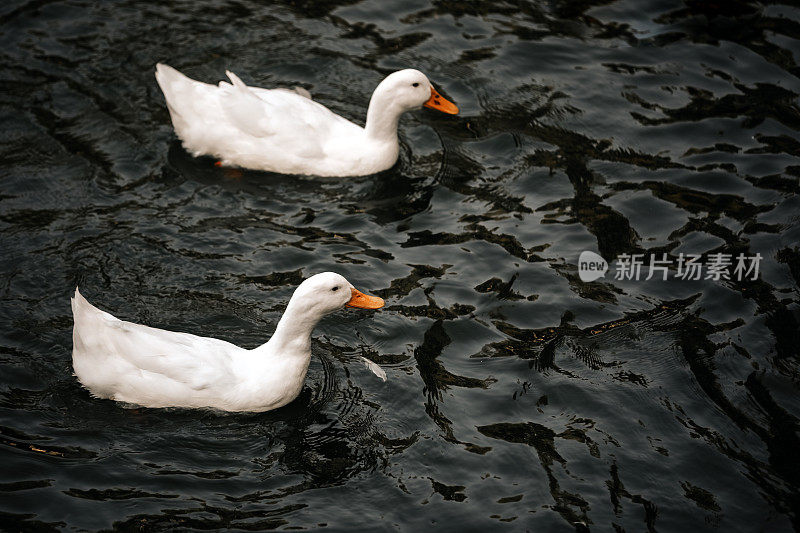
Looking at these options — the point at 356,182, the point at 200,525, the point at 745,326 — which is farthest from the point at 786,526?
the point at 356,182

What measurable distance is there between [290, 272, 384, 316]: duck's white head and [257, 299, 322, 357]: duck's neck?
0.09ft

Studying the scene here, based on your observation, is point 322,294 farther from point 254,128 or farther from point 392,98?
point 392,98

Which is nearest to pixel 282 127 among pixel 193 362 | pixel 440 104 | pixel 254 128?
pixel 254 128

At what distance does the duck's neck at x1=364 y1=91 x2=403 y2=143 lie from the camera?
8.61 metres

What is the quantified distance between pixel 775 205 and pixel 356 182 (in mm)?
3776

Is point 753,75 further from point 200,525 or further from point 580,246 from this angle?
point 200,525

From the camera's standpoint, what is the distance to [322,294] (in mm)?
5980

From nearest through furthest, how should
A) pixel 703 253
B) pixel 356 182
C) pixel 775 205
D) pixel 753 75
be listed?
pixel 703 253 → pixel 775 205 → pixel 356 182 → pixel 753 75

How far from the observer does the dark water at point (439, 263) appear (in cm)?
554

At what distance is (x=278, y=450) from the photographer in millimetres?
5805

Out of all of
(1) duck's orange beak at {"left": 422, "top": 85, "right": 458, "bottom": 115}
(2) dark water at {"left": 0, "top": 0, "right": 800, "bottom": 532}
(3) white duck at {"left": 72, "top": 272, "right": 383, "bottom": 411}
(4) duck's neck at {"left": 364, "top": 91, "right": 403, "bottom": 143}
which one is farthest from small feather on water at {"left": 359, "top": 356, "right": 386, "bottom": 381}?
(1) duck's orange beak at {"left": 422, "top": 85, "right": 458, "bottom": 115}

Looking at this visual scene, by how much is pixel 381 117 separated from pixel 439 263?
178 cm

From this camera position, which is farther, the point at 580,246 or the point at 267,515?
the point at 580,246

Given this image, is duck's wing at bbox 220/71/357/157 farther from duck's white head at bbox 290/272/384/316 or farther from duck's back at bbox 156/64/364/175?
duck's white head at bbox 290/272/384/316
